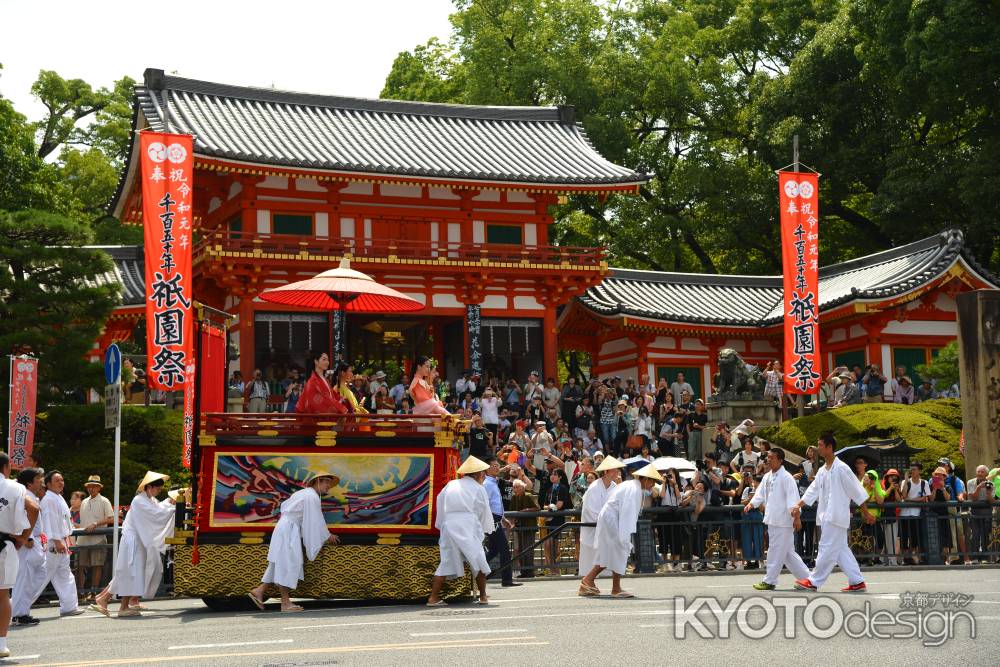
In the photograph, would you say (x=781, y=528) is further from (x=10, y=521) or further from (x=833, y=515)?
(x=10, y=521)

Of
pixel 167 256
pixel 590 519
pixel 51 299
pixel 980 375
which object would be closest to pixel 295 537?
pixel 590 519

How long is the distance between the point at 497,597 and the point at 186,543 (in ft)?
10.7

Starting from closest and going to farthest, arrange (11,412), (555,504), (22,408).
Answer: (555,504), (11,412), (22,408)

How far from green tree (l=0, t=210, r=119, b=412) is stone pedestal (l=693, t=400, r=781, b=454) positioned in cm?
1214

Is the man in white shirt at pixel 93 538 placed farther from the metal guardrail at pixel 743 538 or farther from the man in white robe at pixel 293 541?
the metal guardrail at pixel 743 538

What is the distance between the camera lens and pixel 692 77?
131ft

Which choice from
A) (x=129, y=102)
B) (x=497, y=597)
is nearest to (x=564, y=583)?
(x=497, y=597)

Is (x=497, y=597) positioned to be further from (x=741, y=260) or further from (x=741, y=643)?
(x=741, y=260)

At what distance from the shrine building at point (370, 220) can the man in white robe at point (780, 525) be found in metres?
16.4

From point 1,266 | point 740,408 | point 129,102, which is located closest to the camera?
point 1,266

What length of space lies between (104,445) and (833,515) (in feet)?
44.6

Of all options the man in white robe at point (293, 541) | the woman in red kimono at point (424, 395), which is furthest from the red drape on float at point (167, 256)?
the man in white robe at point (293, 541)

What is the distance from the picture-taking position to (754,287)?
35656mm

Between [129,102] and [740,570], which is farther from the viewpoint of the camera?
[129,102]
